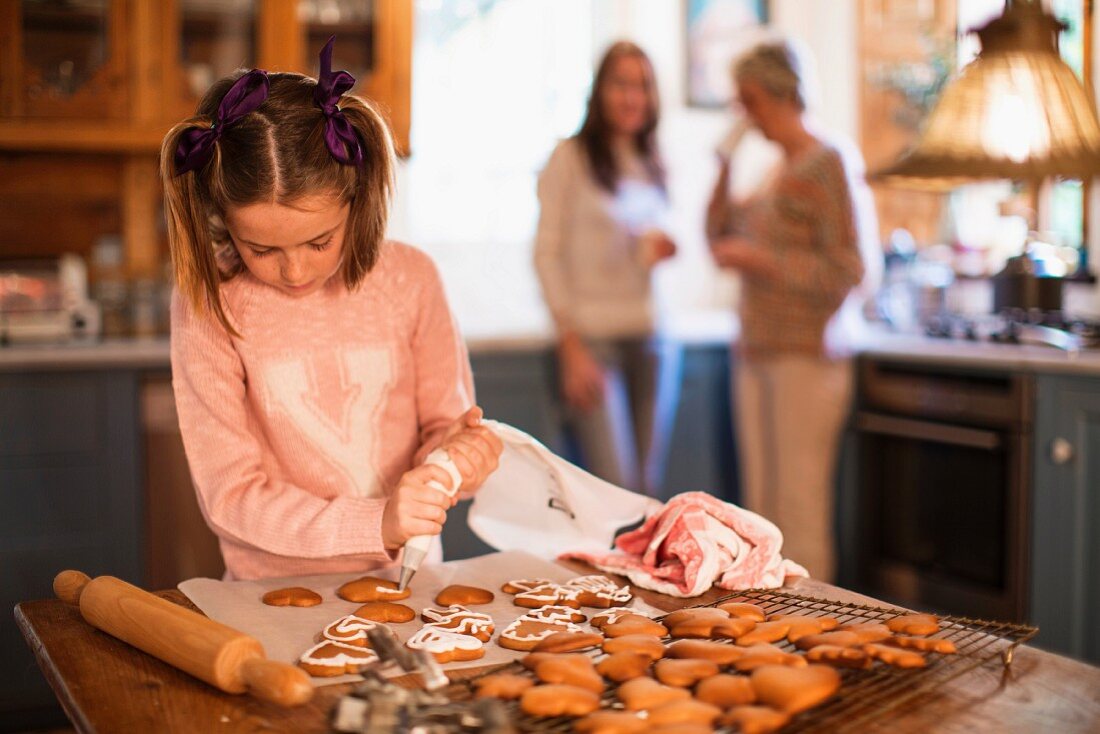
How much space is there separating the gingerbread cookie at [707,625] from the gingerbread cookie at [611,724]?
20cm

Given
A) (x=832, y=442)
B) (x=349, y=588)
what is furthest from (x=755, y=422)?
(x=349, y=588)

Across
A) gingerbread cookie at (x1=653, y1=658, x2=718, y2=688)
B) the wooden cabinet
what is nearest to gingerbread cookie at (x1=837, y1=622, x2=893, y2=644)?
gingerbread cookie at (x1=653, y1=658, x2=718, y2=688)

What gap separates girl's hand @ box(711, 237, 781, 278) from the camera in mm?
3021

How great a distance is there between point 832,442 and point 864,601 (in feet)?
6.66

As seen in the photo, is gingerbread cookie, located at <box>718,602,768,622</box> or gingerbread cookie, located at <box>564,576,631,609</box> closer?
gingerbread cookie, located at <box>718,602,768,622</box>

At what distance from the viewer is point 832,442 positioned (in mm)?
3146

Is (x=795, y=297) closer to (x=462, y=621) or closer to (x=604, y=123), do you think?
(x=604, y=123)

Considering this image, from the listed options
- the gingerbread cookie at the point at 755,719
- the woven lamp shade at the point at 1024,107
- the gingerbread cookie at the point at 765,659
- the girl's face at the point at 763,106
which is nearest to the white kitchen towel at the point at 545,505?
the gingerbread cookie at the point at 765,659

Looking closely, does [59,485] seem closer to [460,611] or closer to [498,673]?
[460,611]

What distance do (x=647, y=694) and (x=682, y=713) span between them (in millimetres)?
42

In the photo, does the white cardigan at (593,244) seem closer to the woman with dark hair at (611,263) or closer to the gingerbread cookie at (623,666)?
the woman with dark hair at (611,263)

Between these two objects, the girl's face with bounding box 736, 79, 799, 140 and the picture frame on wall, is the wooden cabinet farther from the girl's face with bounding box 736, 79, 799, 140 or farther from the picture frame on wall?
the picture frame on wall

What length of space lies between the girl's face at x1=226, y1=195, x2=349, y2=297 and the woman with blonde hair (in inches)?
73.2

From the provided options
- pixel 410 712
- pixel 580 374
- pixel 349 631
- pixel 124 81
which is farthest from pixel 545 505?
pixel 124 81
